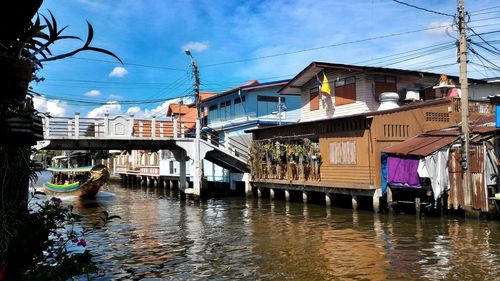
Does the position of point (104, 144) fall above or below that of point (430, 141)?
above

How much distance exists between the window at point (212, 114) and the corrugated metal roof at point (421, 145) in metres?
21.5

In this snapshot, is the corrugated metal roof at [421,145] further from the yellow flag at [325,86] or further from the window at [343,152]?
the yellow flag at [325,86]

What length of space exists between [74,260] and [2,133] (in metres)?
1.91

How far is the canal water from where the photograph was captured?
10.4m

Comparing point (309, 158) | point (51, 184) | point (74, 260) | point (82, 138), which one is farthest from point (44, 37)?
point (51, 184)

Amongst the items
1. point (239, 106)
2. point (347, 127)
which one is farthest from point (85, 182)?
point (347, 127)

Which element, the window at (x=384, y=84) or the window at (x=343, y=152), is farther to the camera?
the window at (x=384, y=84)

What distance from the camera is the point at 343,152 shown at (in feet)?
74.2

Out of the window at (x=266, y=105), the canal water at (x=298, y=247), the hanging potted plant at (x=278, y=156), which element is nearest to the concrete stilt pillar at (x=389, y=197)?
the canal water at (x=298, y=247)

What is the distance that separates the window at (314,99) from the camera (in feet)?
96.8

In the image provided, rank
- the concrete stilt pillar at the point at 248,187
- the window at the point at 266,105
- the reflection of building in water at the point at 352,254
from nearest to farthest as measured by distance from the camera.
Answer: the reflection of building in water at the point at 352,254 → the concrete stilt pillar at the point at 248,187 → the window at the point at 266,105

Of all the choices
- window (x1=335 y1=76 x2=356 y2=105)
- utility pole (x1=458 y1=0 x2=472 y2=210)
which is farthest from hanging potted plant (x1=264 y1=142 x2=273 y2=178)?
utility pole (x1=458 y1=0 x2=472 y2=210)

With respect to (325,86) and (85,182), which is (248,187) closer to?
(325,86)

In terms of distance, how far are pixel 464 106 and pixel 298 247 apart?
9274 mm
